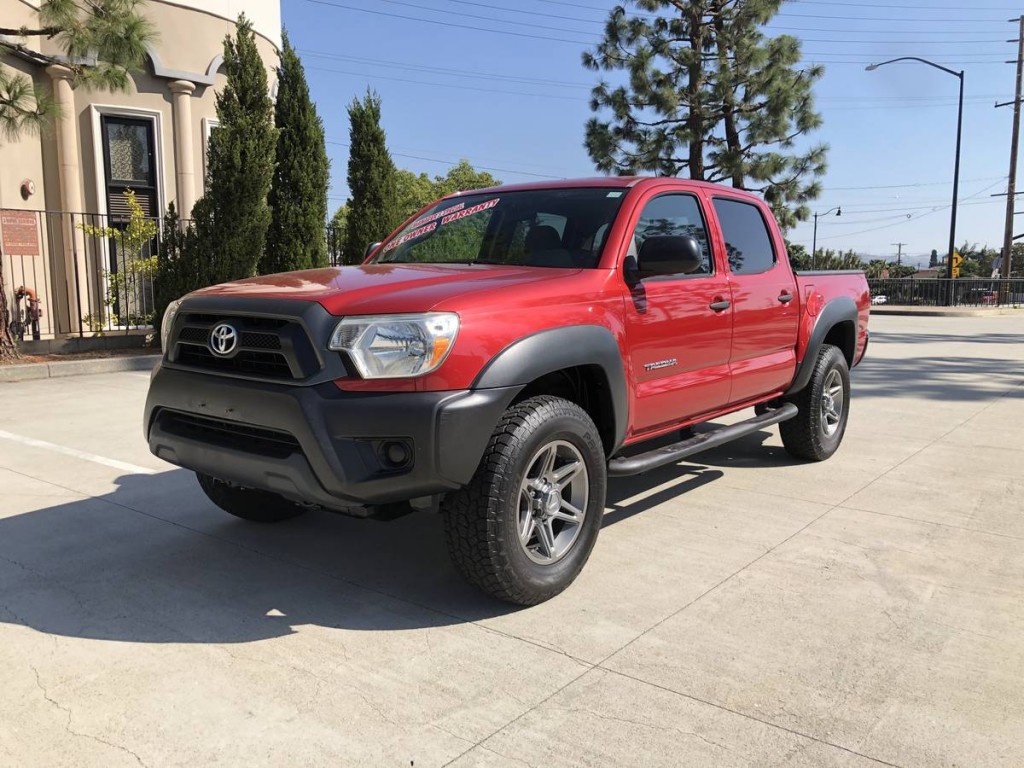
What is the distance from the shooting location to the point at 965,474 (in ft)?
18.8

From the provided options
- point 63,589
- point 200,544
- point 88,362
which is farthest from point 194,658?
point 88,362

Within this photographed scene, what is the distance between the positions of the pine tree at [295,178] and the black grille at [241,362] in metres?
10.1

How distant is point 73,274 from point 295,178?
448 cm

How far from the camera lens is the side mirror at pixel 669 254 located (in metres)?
3.86

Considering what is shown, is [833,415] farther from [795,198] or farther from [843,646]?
[795,198]

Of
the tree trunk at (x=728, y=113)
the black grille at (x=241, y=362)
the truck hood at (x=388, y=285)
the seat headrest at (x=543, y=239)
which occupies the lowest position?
the black grille at (x=241, y=362)

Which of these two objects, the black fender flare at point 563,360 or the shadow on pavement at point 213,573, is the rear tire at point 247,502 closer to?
the shadow on pavement at point 213,573

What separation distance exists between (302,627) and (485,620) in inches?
29.4

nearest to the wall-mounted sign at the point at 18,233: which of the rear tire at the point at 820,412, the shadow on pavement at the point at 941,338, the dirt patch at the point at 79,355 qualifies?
the dirt patch at the point at 79,355

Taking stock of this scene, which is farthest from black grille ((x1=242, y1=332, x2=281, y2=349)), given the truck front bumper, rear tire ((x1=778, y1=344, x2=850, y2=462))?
rear tire ((x1=778, y1=344, x2=850, y2=462))

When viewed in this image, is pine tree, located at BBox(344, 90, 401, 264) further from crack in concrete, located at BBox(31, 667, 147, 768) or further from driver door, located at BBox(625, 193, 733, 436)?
crack in concrete, located at BBox(31, 667, 147, 768)

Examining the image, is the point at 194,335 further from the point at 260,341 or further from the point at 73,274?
the point at 73,274

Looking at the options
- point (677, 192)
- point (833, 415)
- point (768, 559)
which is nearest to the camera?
point (768, 559)

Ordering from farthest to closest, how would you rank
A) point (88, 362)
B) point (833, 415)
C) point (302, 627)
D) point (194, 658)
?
point (88, 362), point (833, 415), point (302, 627), point (194, 658)
